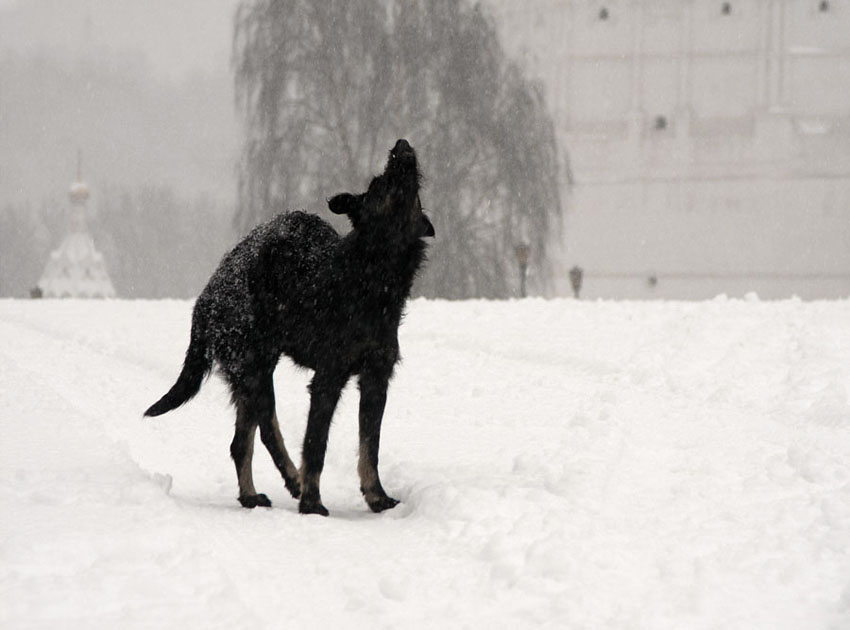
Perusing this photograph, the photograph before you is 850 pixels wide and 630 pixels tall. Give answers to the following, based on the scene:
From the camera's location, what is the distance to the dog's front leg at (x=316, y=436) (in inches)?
221

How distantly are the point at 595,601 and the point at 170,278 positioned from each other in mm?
77328

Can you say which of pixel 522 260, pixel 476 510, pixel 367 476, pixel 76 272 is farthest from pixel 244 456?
pixel 76 272

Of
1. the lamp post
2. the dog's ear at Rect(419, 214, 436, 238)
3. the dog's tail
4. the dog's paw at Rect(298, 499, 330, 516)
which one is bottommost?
the lamp post

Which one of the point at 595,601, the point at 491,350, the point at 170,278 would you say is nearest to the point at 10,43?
the point at 170,278

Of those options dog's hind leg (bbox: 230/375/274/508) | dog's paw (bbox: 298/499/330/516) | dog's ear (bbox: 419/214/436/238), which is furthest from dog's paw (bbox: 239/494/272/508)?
dog's ear (bbox: 419/214/436/238)

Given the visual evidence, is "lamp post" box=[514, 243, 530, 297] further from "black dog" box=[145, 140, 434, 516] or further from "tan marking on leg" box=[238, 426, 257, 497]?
"tan marking on leg" box=[238, 426, 257, 497]

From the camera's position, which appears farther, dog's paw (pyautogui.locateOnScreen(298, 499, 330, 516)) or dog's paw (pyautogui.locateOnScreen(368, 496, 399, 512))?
dog's paw (pyautogui.locateOnScreen(368, 496, 399, 512))

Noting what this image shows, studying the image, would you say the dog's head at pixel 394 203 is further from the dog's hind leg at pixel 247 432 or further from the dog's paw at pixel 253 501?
the dog's paw at pixel 253 501

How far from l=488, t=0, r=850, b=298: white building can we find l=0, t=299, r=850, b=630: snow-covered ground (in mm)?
32058

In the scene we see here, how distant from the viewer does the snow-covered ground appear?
3.94 m

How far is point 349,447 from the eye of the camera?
303 inches

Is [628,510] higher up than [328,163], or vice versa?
[328,163]

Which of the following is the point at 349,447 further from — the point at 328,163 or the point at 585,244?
the point at 585,244


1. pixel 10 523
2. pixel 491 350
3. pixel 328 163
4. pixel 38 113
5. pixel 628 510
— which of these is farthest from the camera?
pixel 38 113
